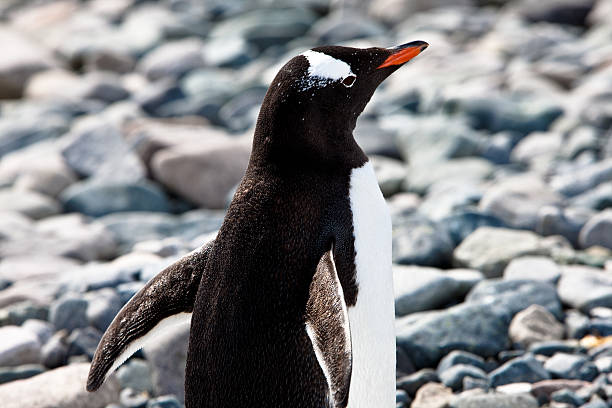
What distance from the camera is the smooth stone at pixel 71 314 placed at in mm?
4070

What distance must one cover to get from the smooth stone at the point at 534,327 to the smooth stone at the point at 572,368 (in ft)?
0.61

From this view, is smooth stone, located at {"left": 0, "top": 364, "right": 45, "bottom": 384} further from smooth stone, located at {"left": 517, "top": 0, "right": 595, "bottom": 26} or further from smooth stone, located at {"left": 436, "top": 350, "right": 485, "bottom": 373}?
smooth stone, located at {"left": 517, "top": 0, "right": 595, "bottom": 26}

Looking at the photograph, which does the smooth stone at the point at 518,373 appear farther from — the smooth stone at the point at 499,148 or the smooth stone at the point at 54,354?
the smooth stone at the point at 499,148

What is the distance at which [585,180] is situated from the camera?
5512 mm

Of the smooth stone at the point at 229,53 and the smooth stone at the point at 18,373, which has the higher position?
the smooth stone at the point at 18,373

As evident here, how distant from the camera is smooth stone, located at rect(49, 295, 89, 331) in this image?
13.4 ft

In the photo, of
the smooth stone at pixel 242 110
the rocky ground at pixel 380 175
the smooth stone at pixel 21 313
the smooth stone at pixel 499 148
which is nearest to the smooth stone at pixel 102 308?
the rocky ground at pixel 380 175

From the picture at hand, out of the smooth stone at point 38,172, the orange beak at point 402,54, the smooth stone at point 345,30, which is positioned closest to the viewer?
the orange beak at point 402,54

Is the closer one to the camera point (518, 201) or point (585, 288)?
point (585, 288)

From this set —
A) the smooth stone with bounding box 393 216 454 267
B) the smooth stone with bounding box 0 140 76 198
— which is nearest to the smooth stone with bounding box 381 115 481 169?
the smooth stone with bounding box 393 216 454 267

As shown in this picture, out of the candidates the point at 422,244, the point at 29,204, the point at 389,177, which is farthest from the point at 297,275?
the point at 29,204

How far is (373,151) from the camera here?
668 centimetres

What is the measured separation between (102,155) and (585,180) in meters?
3.44

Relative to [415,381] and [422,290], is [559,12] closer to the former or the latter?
[422,290]
